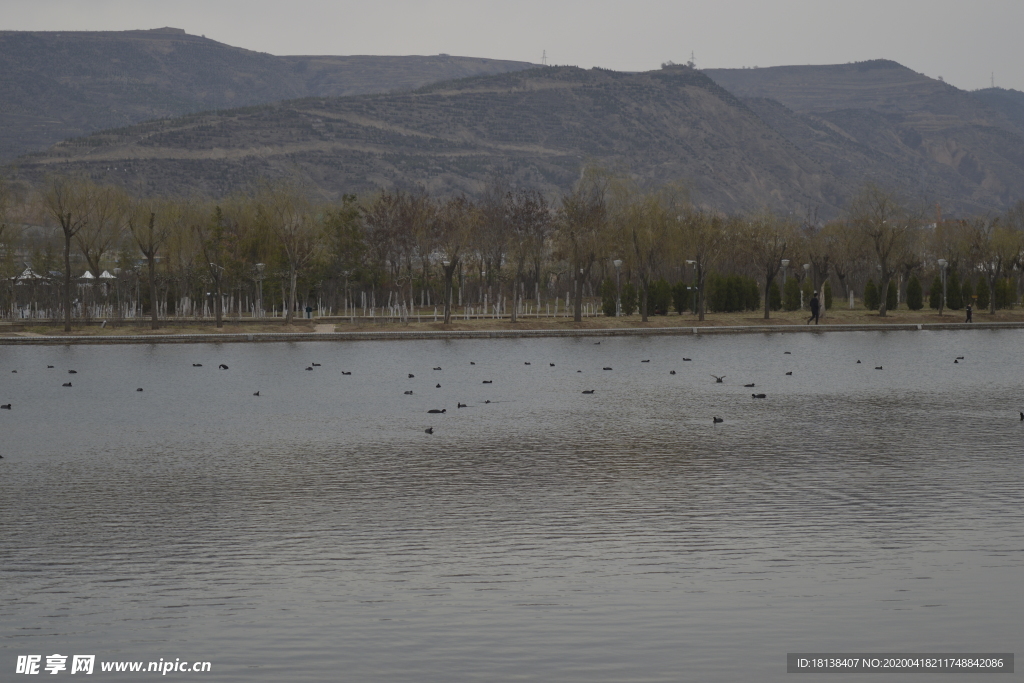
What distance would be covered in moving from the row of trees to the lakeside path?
5.50 ft

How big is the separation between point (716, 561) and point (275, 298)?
8439cm

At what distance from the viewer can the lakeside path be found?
205 feet

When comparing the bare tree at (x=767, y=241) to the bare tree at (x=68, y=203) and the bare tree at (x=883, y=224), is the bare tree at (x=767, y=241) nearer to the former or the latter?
the bare tree at (x=883, y=224)

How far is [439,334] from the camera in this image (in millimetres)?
65000

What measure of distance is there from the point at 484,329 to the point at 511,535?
55.5 metres

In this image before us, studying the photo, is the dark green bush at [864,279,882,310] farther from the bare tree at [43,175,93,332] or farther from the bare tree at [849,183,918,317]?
the bare tree at [43,175,93,332]

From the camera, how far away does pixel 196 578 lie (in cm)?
1143

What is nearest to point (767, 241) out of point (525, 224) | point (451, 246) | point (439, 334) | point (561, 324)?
point (525, 224)

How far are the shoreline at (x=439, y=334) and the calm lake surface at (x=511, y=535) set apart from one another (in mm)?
33198

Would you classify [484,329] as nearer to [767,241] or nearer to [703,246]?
[703,246]

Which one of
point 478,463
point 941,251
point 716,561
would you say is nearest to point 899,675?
point 716,561

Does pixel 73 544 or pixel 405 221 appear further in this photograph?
pixel 405 221

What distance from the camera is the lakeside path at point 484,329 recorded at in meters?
62.5

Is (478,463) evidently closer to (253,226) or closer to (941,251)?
(253,226)
